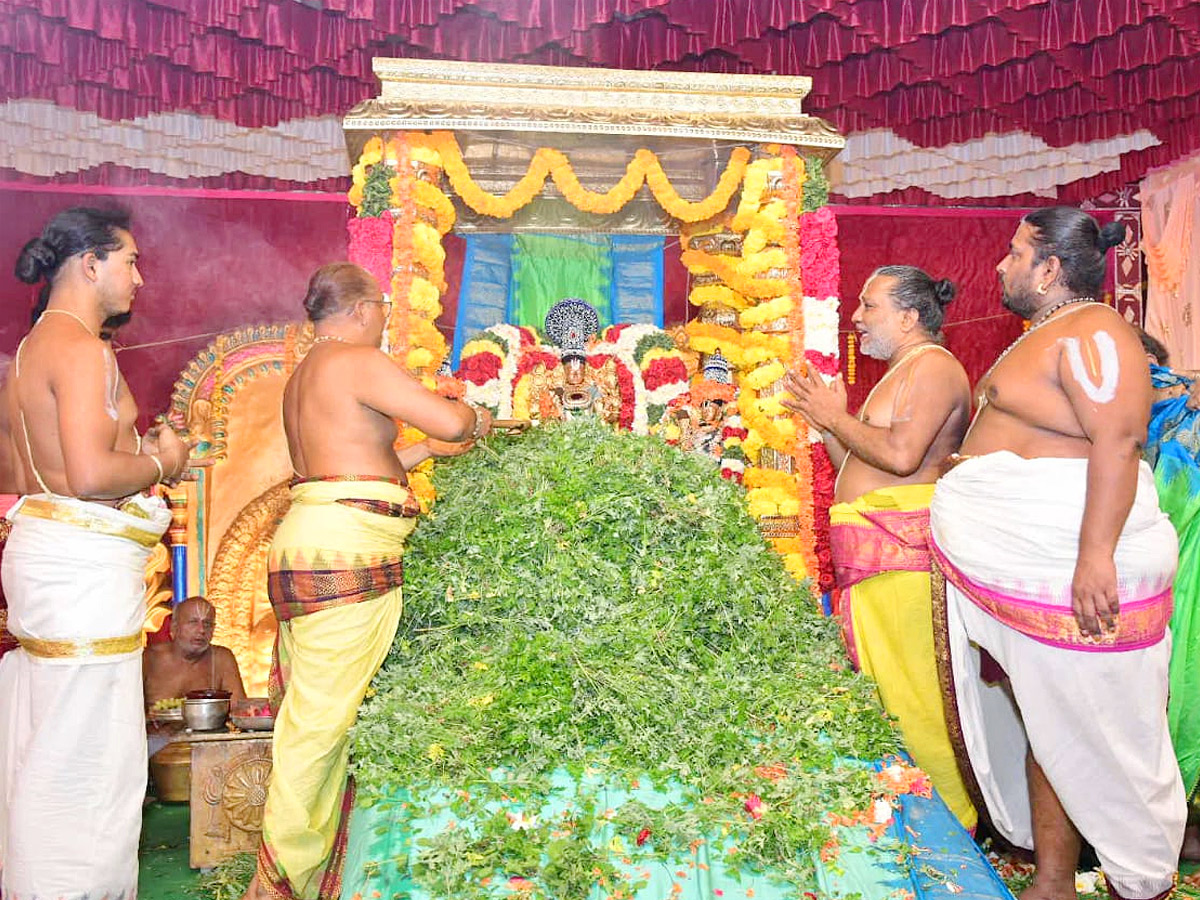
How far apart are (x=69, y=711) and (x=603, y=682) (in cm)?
141

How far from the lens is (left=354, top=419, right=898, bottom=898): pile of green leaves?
250 centimetres

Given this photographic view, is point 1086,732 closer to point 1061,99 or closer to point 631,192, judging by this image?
point 631,192

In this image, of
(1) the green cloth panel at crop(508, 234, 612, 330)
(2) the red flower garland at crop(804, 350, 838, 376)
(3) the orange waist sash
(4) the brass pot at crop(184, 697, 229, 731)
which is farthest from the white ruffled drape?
(3) the orange waist sash

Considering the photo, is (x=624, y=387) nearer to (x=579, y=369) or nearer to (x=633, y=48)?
(x=579, y=369)

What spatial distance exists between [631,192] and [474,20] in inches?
50.3

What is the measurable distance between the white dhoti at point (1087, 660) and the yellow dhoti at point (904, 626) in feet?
Answer: 2.02

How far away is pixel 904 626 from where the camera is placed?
379 centimetres

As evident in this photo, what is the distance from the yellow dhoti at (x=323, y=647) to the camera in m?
3.25

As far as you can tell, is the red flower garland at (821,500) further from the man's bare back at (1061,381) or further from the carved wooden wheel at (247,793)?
the carved wooden wheel at (247,793)

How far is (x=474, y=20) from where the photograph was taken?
6.14 metres

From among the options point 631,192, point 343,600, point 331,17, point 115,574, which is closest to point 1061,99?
point 631,192

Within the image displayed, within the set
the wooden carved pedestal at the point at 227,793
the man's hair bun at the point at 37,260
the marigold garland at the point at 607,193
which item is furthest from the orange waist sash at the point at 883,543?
the marigold garland at the point at 607,193

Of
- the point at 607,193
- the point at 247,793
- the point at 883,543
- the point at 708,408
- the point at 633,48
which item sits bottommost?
the point at 247,793

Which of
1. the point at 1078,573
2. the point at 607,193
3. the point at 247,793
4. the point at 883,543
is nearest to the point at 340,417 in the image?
the point at 247,793
